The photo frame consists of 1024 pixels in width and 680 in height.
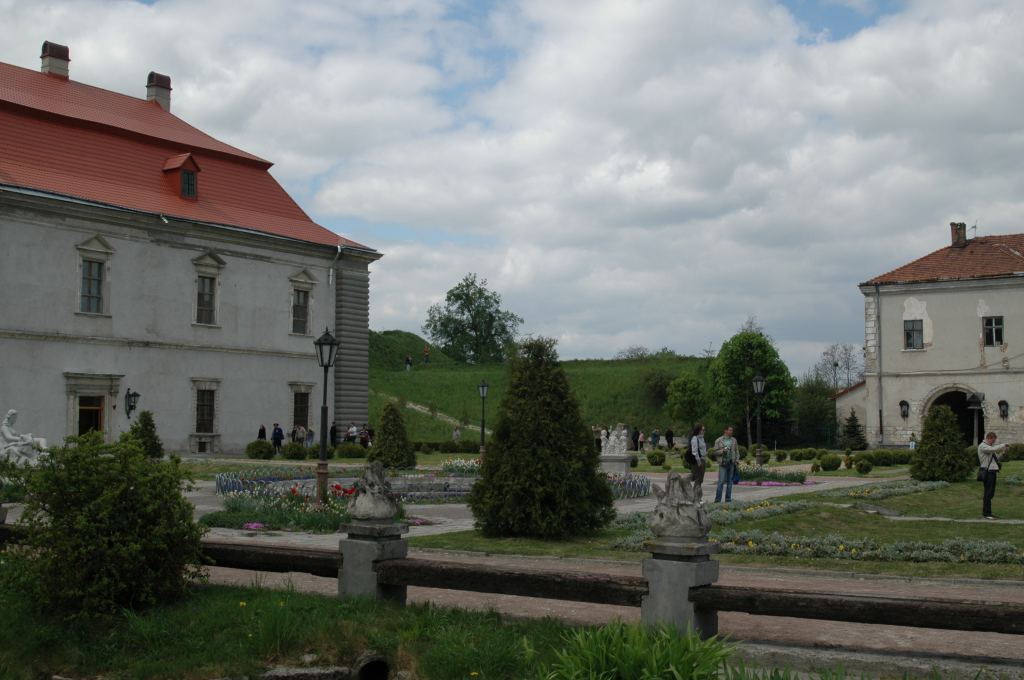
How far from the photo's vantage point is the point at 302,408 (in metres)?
43.2

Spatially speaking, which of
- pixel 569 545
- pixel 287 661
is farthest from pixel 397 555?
pixel 569 545

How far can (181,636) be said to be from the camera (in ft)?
27.4

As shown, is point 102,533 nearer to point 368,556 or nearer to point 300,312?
point 368,556

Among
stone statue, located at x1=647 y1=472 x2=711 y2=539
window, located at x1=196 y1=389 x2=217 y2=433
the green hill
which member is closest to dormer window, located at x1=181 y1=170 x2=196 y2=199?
window, located at x1=196 y1=389 x2=217 y2=433

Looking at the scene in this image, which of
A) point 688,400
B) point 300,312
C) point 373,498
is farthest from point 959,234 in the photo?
point 373,498

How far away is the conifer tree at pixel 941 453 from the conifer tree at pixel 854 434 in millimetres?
24191

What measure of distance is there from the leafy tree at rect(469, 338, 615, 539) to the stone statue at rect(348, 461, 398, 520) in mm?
5623

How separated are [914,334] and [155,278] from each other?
34.7 meters

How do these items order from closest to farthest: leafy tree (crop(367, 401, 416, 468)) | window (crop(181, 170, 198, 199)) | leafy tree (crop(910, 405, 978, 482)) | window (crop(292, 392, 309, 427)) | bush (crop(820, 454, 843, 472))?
leafy tree (crop(910, 405, 978, 482))
leafy tree (crop(367, 401, 416, 468))
bush (crop(820, 454, 843, 472))
window (crop(181, 170, 198, 199))
window (crop(292, 392, 309, 427))

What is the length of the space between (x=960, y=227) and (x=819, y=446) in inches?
535

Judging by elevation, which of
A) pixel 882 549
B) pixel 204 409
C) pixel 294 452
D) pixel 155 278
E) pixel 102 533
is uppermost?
pixel 155 278

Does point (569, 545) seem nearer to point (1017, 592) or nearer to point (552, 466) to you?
point (552, 466)

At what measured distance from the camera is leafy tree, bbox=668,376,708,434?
56000 mm

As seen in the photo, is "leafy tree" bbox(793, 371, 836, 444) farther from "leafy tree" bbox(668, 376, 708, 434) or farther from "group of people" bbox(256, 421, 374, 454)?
"group of people" bbox(256, 421, 374, 454)
